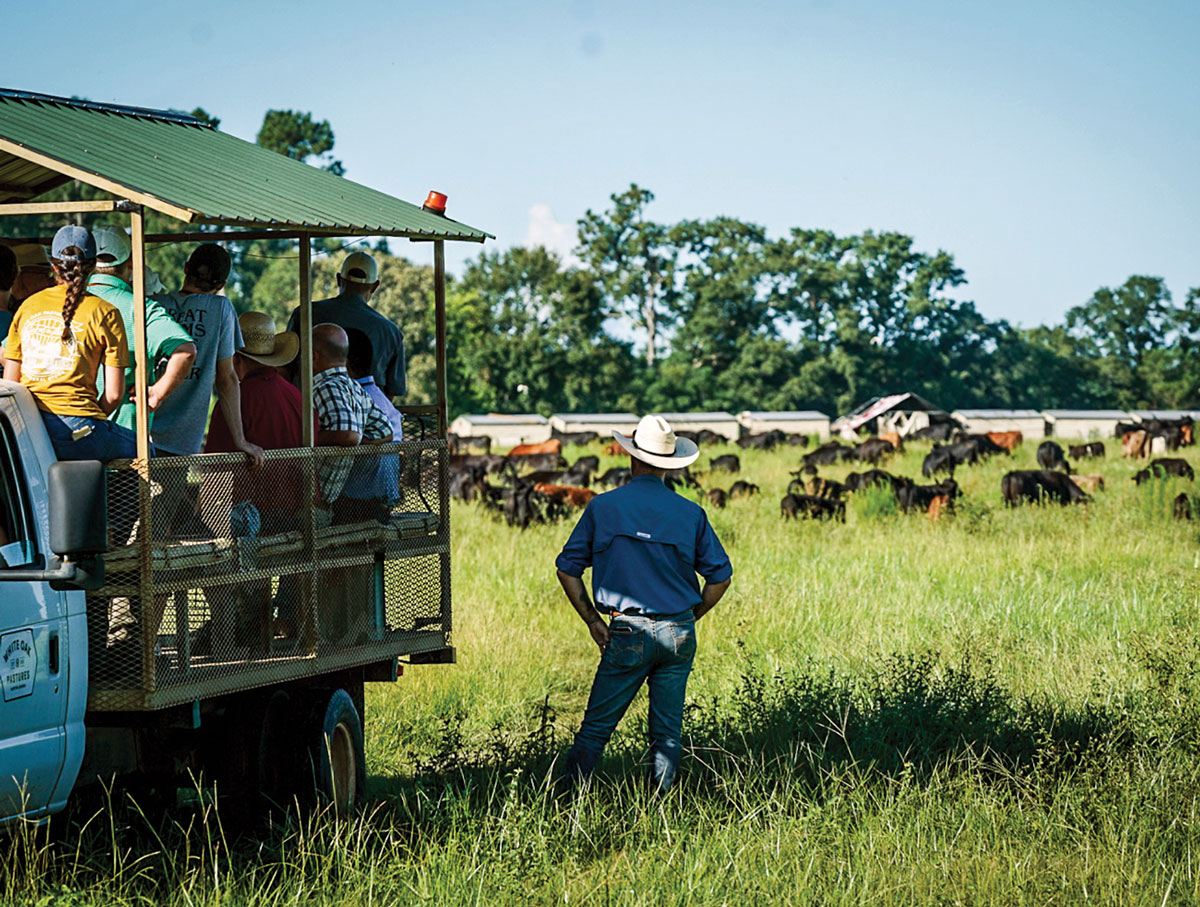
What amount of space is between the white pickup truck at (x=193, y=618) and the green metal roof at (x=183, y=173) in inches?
36.0

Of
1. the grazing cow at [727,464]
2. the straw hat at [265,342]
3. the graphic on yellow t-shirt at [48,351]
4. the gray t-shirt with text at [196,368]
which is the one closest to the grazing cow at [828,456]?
the grazing cow at [727,464]

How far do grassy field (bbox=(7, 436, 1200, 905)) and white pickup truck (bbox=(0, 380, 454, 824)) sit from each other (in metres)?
0.32

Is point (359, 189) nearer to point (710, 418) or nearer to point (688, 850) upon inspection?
point (688, 850)

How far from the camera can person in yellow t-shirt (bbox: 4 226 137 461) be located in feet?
18.9

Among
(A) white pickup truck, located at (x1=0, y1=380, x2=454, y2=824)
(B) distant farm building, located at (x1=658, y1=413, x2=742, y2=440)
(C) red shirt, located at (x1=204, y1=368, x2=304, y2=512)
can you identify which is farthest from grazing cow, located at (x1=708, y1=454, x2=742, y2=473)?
(C) red shirt, located at (x1=204, y1=368, x2=304, y2=512)

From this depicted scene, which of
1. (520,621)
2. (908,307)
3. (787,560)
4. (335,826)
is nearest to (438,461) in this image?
(335,826)

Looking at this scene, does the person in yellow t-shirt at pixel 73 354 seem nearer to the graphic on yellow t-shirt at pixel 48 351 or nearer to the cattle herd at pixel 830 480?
the graphic on yellow t-shirt at pixel 48 351

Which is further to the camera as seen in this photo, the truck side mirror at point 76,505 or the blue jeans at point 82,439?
the blue jeans at point 82,439

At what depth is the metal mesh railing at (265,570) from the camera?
5.70 m

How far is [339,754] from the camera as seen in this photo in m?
7.33

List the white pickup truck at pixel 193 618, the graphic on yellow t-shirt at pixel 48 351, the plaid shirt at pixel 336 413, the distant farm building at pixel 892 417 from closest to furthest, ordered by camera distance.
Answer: the white pickup truck at pixel 193 618 → the graphic on yellow t-shirt at pixel 48 351 → the plaid shirt at pixel 336 413 → the distant farm building at pixel 892 417

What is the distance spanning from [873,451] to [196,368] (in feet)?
127

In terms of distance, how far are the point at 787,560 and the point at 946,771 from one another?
10372mm

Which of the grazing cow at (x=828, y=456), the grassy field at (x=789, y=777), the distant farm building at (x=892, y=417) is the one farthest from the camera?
the distant farm building at (x=892, y=417)
